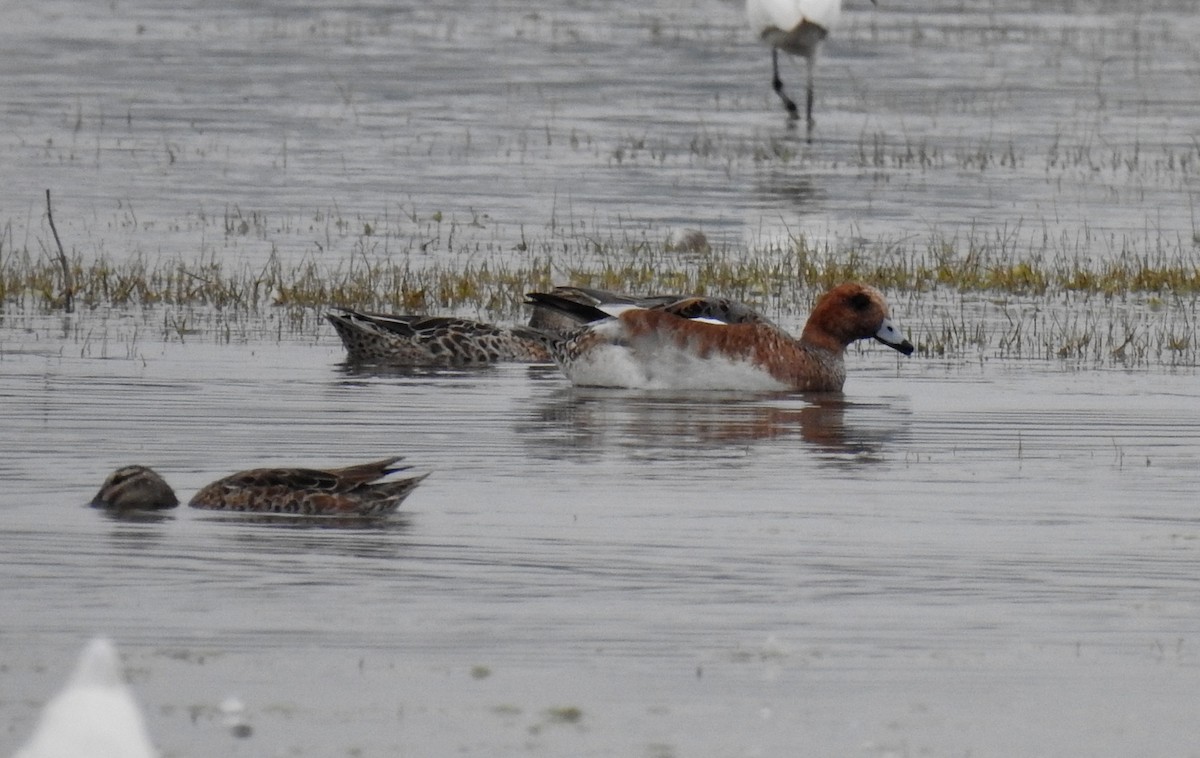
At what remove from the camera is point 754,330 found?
13320mm

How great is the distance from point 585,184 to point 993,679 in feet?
60.0

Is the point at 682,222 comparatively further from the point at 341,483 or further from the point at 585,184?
the point at 341,483

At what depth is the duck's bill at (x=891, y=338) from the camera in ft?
45.2

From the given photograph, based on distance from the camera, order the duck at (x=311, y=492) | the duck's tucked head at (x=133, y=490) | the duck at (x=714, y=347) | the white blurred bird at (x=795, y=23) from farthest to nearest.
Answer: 1. the white blurred bird at (x=795, y=23)
2. the duck at (x=714, y=347)
3. the duck at (x=311, y=492)
4. the duck's tucked head at (x=133, y=490)

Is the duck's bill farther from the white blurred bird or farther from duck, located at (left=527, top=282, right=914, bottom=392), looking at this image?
the white blurred bird

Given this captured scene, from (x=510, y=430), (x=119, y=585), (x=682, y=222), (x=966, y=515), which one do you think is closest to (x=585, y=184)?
(x=682, y=222)

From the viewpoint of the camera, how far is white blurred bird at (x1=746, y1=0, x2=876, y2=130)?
33.1m

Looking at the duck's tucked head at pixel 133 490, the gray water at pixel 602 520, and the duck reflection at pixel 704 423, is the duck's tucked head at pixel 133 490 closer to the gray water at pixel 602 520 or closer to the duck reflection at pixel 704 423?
the gray water at pixel 602 520

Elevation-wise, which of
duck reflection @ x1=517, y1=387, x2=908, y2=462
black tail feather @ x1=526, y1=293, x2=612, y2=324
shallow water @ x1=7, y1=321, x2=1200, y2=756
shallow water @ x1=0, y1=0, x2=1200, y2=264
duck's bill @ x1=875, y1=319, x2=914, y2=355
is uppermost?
shallow water @ x1=0, y1=0, x2=1200, y2=264

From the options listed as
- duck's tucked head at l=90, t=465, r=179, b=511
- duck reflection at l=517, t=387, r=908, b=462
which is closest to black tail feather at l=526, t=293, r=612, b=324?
duck reflection at l=517, t=387, r=908, b=462

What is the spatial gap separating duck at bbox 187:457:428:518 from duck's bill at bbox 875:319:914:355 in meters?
5.01

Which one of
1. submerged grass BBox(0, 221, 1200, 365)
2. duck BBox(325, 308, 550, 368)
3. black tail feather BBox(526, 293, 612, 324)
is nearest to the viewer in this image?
black tail feather BBox(526, 293, 612, 324)

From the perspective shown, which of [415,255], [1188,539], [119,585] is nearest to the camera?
[119,585]

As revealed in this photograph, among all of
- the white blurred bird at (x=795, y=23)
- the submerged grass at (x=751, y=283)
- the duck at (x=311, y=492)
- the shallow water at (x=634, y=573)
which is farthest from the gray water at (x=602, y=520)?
the white blurred bird at (x=795, y=23)
